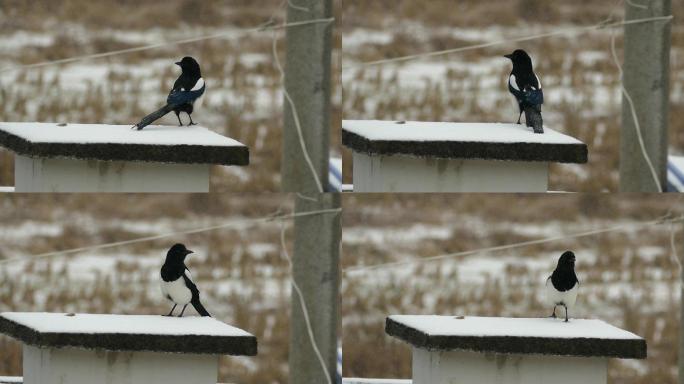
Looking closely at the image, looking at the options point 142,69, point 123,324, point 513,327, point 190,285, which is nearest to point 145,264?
point 142,69

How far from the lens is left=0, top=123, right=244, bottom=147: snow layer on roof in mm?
6578

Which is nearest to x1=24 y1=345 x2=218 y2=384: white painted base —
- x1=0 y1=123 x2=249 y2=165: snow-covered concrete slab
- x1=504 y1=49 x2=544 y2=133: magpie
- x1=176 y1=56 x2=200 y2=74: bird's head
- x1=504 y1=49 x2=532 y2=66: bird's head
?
x1=0 y1=123 x2=249 y2=165: snow-covered concrete slab

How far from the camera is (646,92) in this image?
6891 millimetres

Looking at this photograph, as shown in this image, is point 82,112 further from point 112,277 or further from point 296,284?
point 296,284

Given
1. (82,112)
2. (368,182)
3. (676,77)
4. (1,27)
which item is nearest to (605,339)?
(368,182)

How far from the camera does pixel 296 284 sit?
7.02 metres

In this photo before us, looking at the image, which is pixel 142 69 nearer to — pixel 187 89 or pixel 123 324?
pixel 187 89

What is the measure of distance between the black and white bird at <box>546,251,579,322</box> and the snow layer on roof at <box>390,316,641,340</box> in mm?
84

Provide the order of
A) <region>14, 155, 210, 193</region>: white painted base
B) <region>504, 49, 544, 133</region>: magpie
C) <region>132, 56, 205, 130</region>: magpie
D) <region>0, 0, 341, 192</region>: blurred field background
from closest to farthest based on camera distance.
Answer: <region>14, 155, 210, 193</region>: white painted base
<region>504, 49, 544, 133</region>: magpie
<region>132, 56, 205, 130</region>: magpie
<region>0, 0, 341, 192</region>: blurred field background

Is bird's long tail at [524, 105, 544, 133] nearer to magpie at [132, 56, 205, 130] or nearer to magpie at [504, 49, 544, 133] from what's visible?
magpie at [504, 49, 544, 133]

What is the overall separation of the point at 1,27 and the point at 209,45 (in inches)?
31.8

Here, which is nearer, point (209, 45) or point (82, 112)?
point (82, 112)

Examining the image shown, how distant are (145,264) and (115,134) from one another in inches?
65.7

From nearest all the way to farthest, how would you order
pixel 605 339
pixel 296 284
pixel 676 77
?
1. pixel 605 339
2. pixel 296 284
3. pixel 676 77
